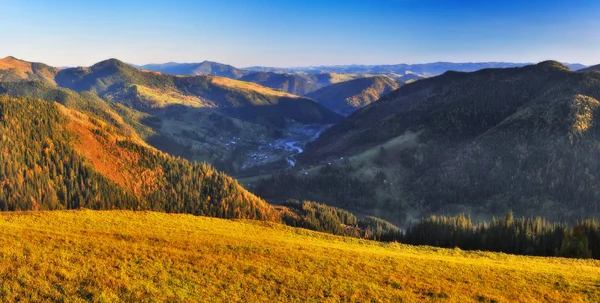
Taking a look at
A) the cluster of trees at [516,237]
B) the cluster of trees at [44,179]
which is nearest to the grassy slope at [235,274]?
the cluster of trees at [516,237]

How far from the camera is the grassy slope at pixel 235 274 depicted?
1543 inches

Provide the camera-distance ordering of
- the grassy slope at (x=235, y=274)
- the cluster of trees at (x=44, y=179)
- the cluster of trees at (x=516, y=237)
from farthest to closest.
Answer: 1. the cluster of trees at (x=44, y=179)
2. the cluster of trees at (x=516, y=237)
3. the grassy slope at (x=235, y=274)

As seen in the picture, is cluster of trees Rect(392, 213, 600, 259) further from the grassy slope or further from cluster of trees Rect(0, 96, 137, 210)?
cluster of trees Rect(0, 96, 137, 210)

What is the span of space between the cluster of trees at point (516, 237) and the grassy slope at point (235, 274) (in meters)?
70.8

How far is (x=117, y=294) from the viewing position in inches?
1462

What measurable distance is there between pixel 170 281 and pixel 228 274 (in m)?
7.66

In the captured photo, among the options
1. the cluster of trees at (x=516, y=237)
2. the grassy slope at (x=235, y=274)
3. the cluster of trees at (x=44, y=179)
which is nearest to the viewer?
the grassy slope at (x=235, y=274)

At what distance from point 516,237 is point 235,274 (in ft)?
466

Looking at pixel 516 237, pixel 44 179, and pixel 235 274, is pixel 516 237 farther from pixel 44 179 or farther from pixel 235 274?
pixel 44 179

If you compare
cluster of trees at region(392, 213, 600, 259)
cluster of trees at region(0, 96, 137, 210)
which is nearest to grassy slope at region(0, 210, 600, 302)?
cluster of trees at region(392, 213, 600, 259)

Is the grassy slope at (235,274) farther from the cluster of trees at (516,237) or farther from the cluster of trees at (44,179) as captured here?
the cluster of trees at (44,179)

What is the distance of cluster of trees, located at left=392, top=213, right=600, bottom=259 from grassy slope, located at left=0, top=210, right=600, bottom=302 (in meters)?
70.8

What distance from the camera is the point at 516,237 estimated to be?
483 ft

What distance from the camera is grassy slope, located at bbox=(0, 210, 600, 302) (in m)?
39.2
